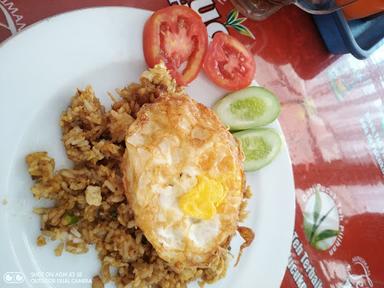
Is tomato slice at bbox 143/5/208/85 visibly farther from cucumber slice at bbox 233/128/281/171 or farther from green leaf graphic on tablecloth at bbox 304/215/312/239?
green leaf graphic on tablecloth at bbox 304/215/312/239

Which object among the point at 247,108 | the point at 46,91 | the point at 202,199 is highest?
the point at 46,91

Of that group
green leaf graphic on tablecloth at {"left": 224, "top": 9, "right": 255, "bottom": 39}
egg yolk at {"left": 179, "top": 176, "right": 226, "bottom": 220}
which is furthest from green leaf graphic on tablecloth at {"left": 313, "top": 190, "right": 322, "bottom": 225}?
egg yolk at {"left": 179, "top": 176, "right": 226, "bottom": 220}

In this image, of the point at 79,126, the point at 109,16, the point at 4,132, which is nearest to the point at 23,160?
the point at 4,132

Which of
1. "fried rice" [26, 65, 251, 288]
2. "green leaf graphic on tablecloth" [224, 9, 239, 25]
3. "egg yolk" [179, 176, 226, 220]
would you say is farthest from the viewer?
"green leaf graphic on tablecloth" [224, 9, 239, 25]

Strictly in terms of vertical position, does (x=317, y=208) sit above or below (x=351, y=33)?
below

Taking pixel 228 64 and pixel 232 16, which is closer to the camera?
pixel 228 64

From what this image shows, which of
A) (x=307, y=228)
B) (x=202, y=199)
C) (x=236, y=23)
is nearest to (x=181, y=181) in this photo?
(x=202, y=199)

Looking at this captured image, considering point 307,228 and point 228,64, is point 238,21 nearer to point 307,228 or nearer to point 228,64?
point 228,64

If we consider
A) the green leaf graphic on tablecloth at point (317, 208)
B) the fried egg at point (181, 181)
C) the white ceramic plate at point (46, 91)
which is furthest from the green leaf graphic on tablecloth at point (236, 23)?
the green leaf graphic on tablecloth at point (317, 208)
